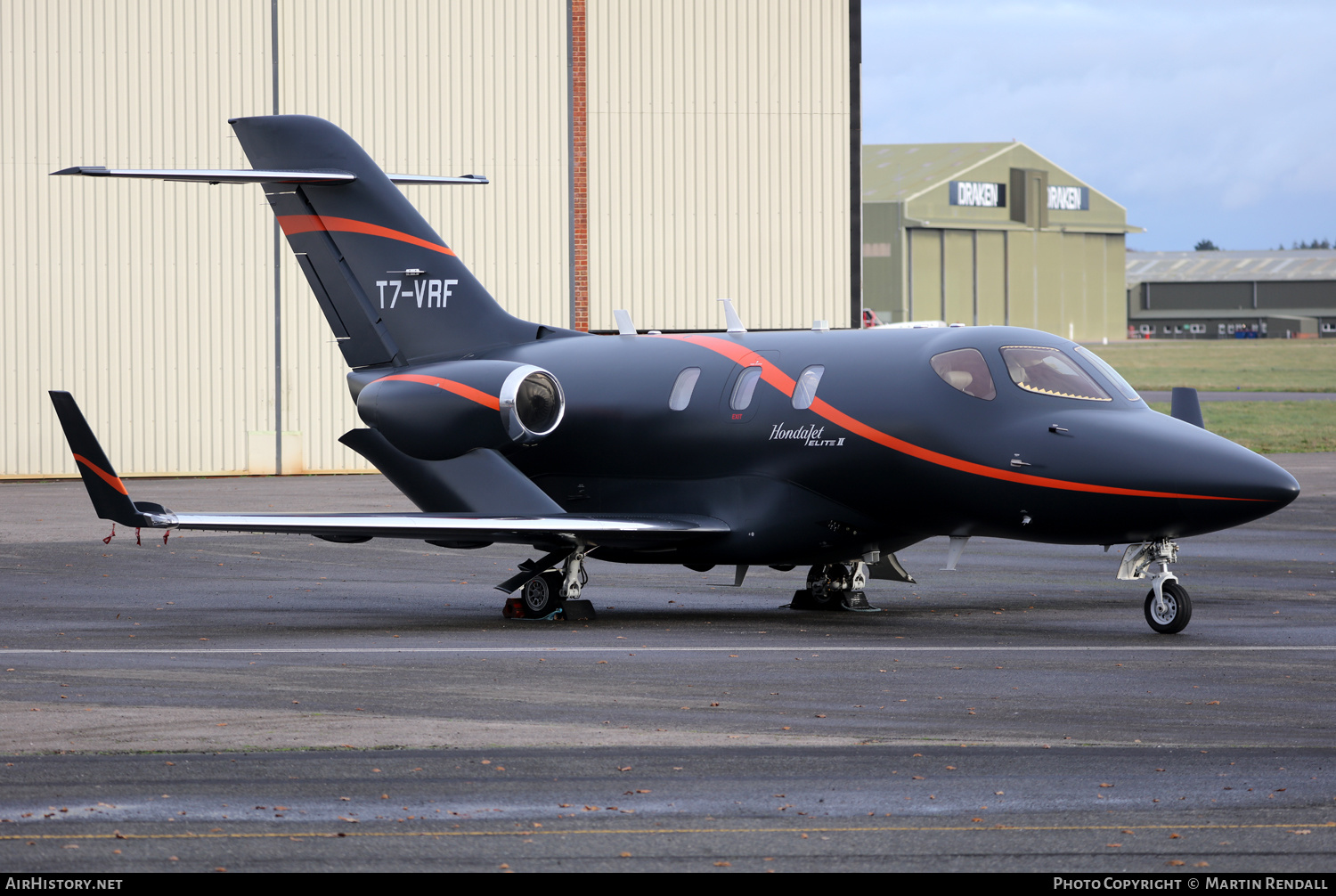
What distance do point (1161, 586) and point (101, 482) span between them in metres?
9.17

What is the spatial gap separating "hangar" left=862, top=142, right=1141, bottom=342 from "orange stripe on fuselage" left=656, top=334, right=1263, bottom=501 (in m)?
85.0

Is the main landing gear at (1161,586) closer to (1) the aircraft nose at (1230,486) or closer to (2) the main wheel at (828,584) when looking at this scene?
(1) the aircraft nose at (1230,486)

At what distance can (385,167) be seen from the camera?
36.9 meters

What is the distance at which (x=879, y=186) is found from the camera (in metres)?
114

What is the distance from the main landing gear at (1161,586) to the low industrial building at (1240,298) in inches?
5497

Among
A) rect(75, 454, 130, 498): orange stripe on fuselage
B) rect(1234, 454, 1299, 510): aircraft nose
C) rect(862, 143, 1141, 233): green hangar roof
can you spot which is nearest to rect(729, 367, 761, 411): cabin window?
rect(1234, 454, 1299, 510): aircraft nose

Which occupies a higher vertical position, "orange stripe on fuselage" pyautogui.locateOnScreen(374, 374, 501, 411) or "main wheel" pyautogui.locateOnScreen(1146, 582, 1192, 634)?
"orange stripe on fuselage" pyautogui.locateOnScreen(374, 374, 501, 411)

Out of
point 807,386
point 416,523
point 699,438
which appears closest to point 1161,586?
point 807,386

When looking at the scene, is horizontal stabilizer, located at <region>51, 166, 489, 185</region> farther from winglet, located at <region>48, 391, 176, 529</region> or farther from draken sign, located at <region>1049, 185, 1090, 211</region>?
draken sign, located at <region>1049, 185, 1090, 211</region>

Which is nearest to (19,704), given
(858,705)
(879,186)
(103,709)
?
(103,709)

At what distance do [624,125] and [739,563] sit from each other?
73.6ft

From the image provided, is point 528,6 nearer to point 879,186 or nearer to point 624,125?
point 624,125

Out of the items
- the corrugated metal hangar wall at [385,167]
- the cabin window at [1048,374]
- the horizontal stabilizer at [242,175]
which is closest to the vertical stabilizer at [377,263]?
the horizontal stabilizer at [242,175]

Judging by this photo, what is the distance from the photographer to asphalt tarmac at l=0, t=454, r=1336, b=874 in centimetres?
759
